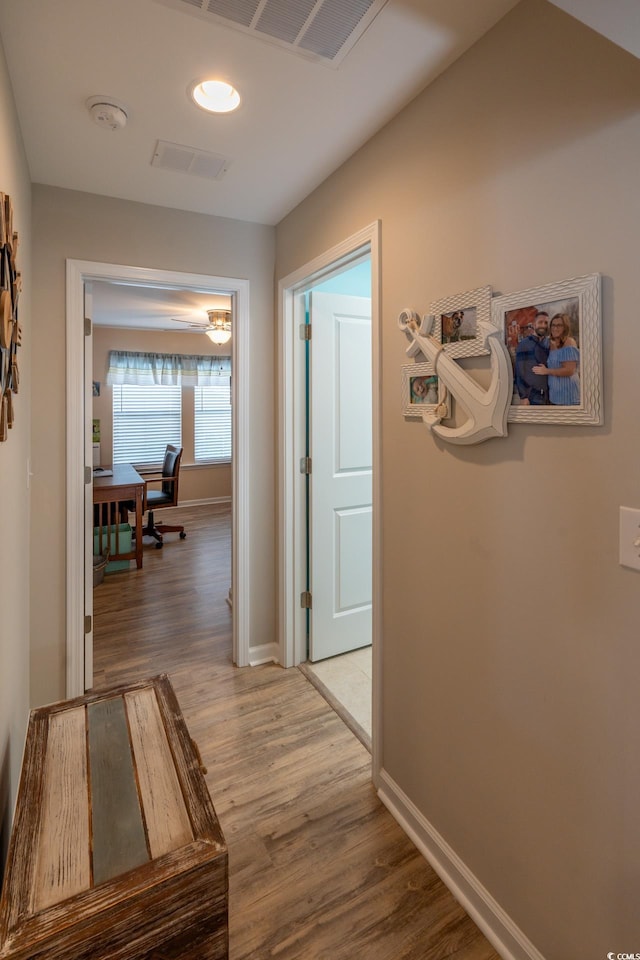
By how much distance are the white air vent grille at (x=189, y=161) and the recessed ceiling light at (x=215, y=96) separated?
302mm

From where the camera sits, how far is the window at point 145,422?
22.1ft

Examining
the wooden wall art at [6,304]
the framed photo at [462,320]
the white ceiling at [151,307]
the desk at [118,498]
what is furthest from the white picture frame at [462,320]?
the desk at [118,498]

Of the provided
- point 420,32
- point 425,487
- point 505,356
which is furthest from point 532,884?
point 420,32

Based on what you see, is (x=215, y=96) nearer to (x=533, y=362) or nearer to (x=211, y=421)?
(x=533, y=362)

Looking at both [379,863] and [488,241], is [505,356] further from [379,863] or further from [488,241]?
[379,863]

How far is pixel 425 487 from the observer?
62.6 inches

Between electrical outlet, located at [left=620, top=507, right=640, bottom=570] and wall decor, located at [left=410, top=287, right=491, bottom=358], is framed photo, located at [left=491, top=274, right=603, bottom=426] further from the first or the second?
electrical outlet, located at [left=620, top=507, right=640, bottom=570]

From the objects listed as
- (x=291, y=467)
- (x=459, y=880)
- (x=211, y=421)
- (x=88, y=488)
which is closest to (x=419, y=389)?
(x=291, y=467)

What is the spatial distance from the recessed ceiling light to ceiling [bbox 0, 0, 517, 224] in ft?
0.10

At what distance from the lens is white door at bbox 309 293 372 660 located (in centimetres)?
271

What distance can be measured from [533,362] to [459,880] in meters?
1.50

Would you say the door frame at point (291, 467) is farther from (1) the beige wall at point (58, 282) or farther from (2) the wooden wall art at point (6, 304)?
(2) the wooden wall art at point (6, 304)

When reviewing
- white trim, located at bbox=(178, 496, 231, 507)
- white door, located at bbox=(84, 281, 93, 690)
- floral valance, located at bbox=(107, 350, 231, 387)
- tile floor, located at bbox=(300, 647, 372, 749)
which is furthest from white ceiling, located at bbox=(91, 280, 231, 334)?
tile floor, located at bbox=(300, 647, 372, 749)

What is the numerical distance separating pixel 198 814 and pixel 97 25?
1.95m
